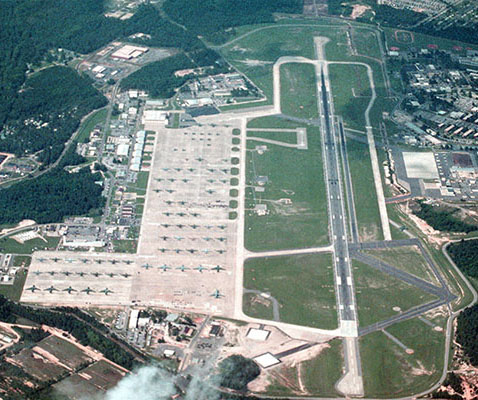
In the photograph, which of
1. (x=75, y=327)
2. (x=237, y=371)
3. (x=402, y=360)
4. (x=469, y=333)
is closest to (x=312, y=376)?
(x=237, y=371)

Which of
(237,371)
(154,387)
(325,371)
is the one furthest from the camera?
(325,371)

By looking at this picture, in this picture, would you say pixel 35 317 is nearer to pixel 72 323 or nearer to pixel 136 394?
pixel 72 323

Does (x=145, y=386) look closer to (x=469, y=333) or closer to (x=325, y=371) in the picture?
(x=325, y=371)

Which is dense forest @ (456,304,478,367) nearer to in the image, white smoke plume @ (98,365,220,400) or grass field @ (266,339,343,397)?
grass field @ (266,339,343,397)

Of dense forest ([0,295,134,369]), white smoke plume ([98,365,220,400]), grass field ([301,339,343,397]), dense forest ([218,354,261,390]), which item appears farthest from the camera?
dense forest ([0,295,134,369])

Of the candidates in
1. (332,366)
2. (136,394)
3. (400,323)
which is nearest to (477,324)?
(400,323)

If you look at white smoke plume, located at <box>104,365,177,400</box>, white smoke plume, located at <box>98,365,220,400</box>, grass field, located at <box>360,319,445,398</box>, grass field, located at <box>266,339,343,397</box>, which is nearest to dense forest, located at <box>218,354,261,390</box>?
white smoke plume, located at <box>98,365,220,400</box>
